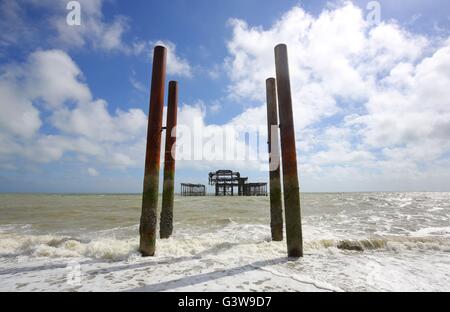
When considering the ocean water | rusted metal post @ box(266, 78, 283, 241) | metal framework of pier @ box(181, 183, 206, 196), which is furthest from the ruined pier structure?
metal framework of pier @ box(181, 183, 206, 196)

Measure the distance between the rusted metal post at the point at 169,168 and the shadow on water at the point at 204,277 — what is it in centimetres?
327

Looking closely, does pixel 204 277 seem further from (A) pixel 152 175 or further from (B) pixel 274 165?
(B) pixel 274 165

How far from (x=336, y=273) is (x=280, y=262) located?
0.95 meters

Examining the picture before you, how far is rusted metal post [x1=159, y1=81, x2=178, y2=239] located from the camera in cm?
704

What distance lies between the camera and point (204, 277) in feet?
13.0

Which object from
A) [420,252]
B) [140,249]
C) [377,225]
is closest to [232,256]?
[140,249]

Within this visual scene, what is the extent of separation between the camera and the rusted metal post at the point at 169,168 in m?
7.04

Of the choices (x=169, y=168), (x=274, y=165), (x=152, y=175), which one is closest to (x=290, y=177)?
(x=274, y=165)

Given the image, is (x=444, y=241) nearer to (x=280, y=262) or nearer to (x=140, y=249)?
→ (x=280, y=262)

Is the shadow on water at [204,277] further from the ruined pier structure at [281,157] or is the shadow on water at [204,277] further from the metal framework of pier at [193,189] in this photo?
the metal framework of pier at [193,189]

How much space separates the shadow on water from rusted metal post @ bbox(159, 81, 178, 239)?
3272 millimetres

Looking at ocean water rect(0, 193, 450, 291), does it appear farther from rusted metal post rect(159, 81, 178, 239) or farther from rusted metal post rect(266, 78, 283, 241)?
rusted metal post rect(159, 81, 178, 239)

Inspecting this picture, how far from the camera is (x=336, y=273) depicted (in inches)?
166
